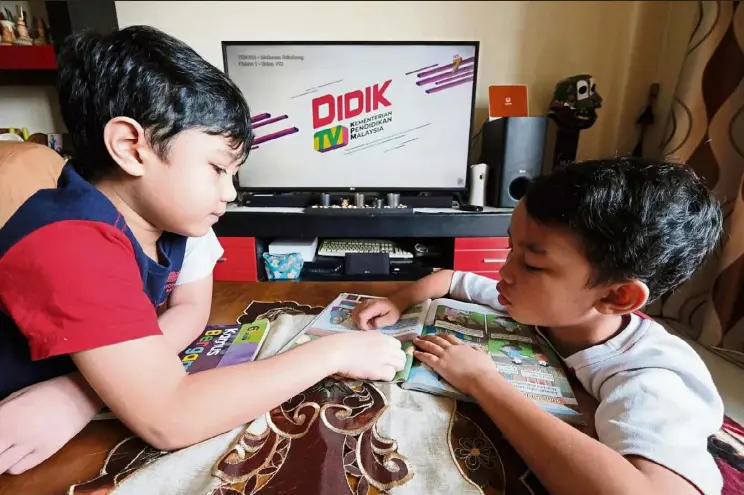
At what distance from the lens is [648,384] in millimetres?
525

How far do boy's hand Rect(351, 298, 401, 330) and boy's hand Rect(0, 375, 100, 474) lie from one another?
→ 397mm

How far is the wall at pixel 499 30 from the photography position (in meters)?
2.16

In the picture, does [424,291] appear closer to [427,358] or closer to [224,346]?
[427,358]

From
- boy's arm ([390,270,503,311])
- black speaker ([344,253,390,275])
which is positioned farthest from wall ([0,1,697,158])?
boy's arm ([390,270,503,311])

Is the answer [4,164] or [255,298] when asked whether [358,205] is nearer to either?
[255,298]


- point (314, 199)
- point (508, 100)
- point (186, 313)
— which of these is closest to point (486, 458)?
point (186, 313)

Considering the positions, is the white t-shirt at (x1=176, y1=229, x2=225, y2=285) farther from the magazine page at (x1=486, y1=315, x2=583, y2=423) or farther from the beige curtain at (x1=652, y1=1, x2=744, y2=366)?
the beige curtain at (x1=652, y1=1, x2=744, y2=366)

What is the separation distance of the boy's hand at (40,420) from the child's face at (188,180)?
25 cm

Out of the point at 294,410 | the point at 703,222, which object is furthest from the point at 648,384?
the point at 294,410

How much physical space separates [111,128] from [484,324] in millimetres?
638

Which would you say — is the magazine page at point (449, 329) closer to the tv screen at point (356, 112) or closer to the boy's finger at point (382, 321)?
the boy's finger at point (382, 321)

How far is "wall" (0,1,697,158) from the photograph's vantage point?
2.16 m

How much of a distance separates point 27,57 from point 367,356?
2.21m

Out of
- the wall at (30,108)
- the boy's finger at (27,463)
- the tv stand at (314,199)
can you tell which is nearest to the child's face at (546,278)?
the boy's finger at (27,463)
